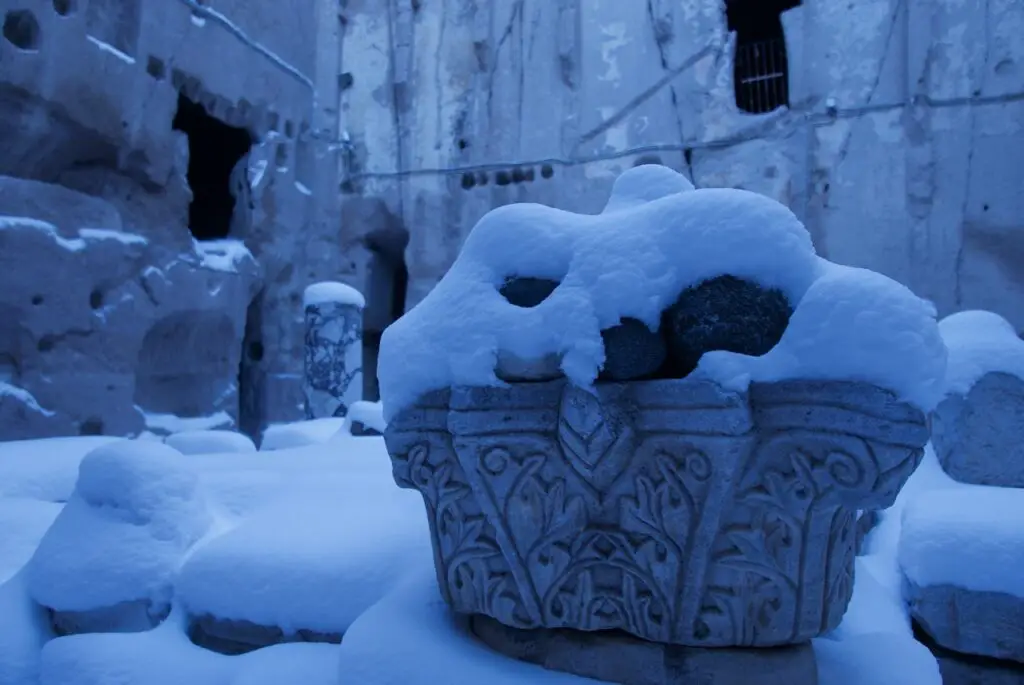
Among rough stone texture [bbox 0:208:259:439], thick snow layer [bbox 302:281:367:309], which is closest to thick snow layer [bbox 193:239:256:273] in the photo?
rough stone texture [bbox 0:208:259:439]

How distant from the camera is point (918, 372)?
108 cm

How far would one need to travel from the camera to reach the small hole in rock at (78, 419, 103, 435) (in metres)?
6.57

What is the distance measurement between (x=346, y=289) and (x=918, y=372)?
6.72 meters

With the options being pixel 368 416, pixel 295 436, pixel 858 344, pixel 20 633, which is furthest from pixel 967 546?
pixel 295 436

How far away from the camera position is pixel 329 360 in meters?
7.18

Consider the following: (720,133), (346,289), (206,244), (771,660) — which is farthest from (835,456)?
(720,133)

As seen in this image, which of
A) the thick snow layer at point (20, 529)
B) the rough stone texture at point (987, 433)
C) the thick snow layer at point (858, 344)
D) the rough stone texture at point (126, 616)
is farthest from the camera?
the rough stone texture at point (987, 433)

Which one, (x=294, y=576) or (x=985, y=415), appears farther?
(x=985, y=415)

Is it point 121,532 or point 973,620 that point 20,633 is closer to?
point 121,532

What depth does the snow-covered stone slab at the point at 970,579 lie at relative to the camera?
2.06 meters

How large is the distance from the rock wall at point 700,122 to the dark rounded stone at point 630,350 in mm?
9091

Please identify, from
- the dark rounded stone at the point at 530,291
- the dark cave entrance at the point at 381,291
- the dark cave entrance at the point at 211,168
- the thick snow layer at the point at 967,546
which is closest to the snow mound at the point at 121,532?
the dark rounded stone at the point at 530,291

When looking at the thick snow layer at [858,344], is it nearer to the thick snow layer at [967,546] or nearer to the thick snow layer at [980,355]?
the thick snow layer at [967,546]

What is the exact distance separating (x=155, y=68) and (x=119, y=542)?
7074mm
